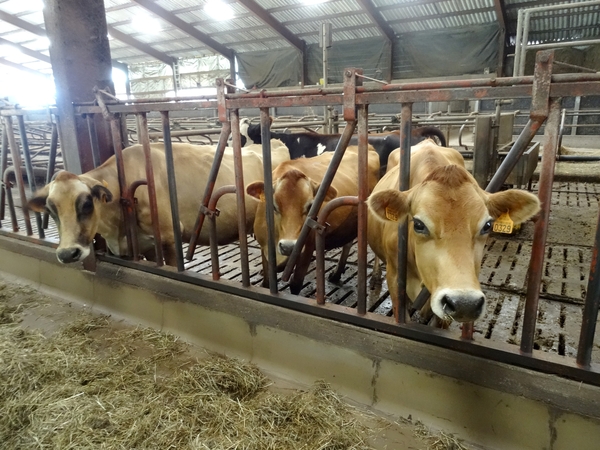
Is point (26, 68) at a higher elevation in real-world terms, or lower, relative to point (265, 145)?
higher

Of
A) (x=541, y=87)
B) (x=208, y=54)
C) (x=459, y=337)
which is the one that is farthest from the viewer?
(x=208, y=54)

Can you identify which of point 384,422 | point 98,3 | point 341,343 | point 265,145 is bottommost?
point 384,422

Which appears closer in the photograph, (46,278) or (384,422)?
(384,422)

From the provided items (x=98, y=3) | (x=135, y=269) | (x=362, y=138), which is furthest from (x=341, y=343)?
(x=98, y=3)

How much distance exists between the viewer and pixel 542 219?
1.87 meters

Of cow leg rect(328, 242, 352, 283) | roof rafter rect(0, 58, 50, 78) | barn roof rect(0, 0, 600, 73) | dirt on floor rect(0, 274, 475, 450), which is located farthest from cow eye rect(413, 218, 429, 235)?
roof rafter rect(0, 58, 50, 78)

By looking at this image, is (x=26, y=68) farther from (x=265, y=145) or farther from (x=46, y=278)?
(x=265, y=145)

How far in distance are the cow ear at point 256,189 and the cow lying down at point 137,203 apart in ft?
3.20

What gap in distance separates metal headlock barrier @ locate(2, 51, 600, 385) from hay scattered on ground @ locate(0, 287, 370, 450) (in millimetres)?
570

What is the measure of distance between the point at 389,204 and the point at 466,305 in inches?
24.7

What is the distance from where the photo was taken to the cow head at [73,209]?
3186mm

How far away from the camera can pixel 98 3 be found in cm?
384

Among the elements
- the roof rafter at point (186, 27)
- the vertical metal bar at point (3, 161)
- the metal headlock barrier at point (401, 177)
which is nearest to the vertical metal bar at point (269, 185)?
the metal headlock barrier at point (401, 177)

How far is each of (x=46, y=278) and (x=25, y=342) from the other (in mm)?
1234
